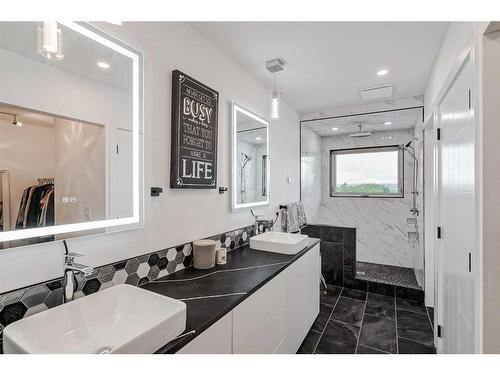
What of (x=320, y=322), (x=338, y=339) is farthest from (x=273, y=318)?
(x=320, y=322)

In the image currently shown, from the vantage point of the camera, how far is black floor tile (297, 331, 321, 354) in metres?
2.01

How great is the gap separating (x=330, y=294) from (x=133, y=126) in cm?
290

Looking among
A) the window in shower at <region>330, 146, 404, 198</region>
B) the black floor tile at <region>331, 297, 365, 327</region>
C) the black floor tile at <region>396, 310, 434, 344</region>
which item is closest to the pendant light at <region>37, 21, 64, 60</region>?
the black floor tile at <region>331, 297, 365, 327</region>

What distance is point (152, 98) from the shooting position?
1.44m

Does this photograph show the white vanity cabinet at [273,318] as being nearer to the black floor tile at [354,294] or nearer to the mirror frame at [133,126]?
the mirror frame at [133,126]

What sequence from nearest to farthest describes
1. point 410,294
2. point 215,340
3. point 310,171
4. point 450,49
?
point 215,340 → point 450,49 → point 410,294 → point 310,171

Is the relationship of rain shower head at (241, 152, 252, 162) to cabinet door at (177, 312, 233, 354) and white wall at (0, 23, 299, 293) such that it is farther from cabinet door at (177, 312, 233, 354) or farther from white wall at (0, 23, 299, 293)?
cabinet door at (177, 312, 233, 354)

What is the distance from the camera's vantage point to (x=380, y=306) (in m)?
2.76

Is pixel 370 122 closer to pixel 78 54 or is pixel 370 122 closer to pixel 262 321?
pixel 262 321

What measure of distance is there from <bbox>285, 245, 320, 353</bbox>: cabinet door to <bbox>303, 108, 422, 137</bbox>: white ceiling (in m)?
2.09

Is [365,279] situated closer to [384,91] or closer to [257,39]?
[384,91]

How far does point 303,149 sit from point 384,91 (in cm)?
132

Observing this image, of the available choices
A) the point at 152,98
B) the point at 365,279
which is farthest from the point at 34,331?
the point at 365,279

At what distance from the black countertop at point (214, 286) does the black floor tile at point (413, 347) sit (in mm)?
1174
